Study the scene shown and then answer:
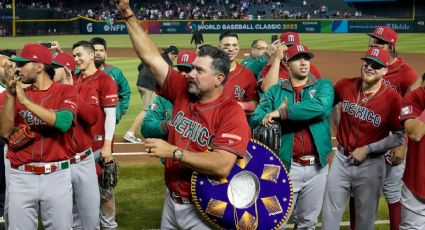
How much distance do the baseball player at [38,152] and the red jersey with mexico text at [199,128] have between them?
114 cm

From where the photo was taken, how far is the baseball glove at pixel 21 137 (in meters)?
4.81

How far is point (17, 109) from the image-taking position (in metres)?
4.86

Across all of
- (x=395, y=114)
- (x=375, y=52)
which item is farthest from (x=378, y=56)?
(x=395, y=114)

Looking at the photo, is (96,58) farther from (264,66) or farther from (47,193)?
(47,193)

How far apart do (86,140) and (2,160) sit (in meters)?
2.04

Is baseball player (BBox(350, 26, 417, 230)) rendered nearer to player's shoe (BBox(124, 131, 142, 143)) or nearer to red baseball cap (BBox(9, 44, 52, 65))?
red baseball cap (BBox(9, 44, 52, 65))

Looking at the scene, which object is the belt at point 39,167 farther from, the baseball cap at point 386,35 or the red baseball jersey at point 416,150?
the baseball cap at point 386,35

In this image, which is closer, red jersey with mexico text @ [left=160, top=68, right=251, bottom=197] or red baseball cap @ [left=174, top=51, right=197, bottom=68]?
red jersey with mexico text @ [left=160, top=68, right=251, bottom=197]

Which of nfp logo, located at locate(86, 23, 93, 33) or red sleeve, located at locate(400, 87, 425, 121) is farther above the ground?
nfp logo, located at locate(86, 23, 93, 33)

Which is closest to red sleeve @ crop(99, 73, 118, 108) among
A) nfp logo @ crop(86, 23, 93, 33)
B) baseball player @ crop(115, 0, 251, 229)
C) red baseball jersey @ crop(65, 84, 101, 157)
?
red baseball jersey @ crop(65, 84, 101, 157)

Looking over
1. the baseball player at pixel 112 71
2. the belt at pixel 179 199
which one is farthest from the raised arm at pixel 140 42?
the baseball player at pixel 112 71

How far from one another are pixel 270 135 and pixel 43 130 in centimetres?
189

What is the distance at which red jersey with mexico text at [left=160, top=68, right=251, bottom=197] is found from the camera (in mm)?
3859

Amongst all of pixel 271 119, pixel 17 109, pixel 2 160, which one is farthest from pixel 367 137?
pixel 2 160
